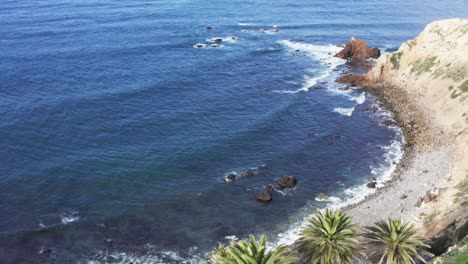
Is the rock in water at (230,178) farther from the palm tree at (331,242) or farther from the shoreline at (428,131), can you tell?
the palm tree at (331,242)

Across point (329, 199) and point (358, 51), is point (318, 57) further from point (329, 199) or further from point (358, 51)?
point (329, 199)

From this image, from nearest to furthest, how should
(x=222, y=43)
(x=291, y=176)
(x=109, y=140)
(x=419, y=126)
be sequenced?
(x=291, y=176), (x=109, y=140), (x=419, y=126), (x=222, y=43)

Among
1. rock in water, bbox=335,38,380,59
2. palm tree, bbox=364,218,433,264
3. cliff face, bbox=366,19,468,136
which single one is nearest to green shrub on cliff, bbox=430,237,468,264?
palm tree, bbox=364,218,433,264

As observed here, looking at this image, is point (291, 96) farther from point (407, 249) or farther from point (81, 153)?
point (407, 249)

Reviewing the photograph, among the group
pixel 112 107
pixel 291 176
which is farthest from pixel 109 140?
pixel 291 176

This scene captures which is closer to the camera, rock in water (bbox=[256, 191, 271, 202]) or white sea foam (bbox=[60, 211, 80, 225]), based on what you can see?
white sea foam (bbox=[60, 211, 80, 225])

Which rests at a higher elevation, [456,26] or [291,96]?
[456,26]

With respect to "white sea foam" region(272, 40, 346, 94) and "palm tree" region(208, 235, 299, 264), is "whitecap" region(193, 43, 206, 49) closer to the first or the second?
"white sea foam" region(272, 40, 346, 94)

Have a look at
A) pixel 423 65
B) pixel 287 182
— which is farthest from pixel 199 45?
pixel 287 182

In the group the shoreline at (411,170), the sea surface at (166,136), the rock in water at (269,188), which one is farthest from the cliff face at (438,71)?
the rock in water at (269,188)
